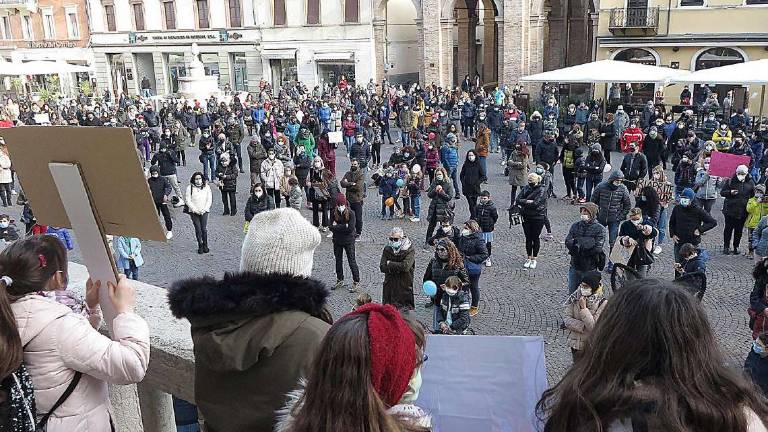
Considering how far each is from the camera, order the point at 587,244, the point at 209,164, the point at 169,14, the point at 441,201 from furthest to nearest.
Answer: the point at 169,14
the point at 209,164
the point at 441,201
the point at 587,244

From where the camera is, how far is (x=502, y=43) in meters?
29.5

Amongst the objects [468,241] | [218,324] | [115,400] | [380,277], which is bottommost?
[380,277]

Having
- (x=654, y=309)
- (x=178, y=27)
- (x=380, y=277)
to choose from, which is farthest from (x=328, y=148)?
(x=178, y=27)

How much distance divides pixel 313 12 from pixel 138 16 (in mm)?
13423

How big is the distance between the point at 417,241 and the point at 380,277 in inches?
75.6

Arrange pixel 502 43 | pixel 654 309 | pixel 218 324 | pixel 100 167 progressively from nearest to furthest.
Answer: pixel 654 309 < pixel 218 324 < pixel 100 167 < pixel 502 43

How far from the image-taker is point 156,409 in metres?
2.71

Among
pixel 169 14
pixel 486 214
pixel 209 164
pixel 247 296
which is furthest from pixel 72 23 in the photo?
pixel 247 296

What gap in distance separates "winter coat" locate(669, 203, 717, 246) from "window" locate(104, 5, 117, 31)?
41.5 m

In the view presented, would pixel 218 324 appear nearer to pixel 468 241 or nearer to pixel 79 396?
pixel 79 396

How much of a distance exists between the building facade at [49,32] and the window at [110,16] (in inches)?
→ 73.7

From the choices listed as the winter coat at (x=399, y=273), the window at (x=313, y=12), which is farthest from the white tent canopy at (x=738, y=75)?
the window at (x=313, y=12)

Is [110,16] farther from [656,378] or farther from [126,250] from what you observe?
[656,378]

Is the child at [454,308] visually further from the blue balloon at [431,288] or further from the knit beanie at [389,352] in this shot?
the knit beanie at [389,352]
